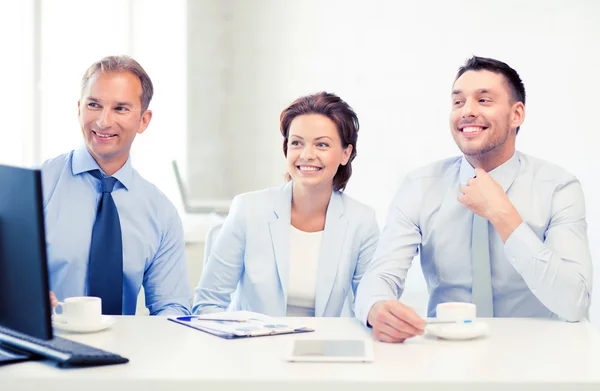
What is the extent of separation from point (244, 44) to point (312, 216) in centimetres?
209

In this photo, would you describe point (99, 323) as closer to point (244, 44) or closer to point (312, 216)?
point (312, 216)

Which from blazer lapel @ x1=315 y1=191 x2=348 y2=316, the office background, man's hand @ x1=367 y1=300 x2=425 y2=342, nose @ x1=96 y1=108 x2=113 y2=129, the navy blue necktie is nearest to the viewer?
man's hand @ x1=367 y1=300 x2=425 y2=342

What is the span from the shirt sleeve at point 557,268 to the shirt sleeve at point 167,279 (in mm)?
1035

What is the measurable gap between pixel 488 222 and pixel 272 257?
0.71 metres

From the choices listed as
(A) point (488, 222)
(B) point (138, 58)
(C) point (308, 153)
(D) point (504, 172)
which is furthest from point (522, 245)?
(B) point (138, 58)

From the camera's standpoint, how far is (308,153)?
2523 millimetres

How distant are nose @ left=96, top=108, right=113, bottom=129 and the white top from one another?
2.28 ft

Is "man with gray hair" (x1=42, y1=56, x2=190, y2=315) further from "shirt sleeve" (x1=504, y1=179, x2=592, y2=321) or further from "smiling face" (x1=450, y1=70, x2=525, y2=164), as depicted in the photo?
"shirt sleeve" (x1=504, y1=179, x2=592, y2=321)

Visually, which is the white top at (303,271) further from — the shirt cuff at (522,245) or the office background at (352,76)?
the office background at (352,76)

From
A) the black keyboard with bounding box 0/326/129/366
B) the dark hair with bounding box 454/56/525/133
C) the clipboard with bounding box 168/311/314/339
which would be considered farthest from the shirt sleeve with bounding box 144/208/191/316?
the dark hair with bounding box 454/56/525/133

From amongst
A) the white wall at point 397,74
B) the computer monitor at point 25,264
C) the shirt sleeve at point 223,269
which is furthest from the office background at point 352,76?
the computer monitor at point 25,264

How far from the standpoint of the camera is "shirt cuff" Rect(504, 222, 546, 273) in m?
1.91

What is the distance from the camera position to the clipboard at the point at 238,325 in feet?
5.32

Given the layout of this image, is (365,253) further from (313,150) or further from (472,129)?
(472,129)
